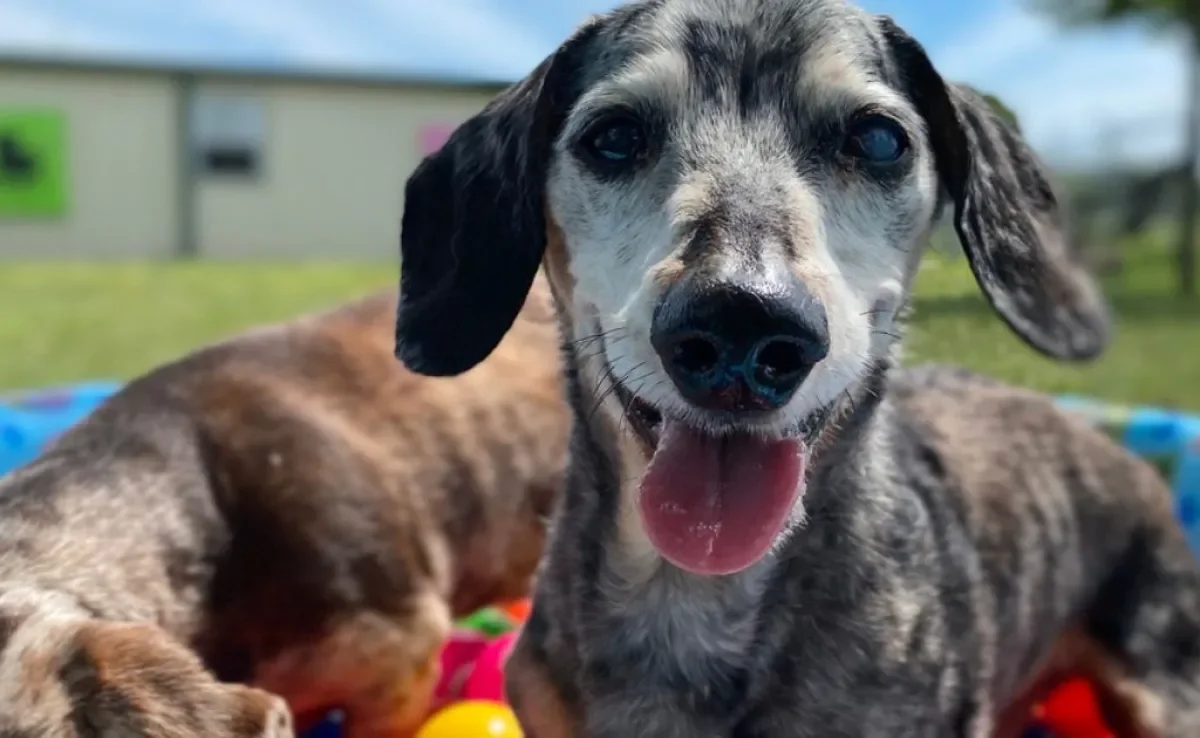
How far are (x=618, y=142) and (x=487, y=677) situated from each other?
1975 millimetres

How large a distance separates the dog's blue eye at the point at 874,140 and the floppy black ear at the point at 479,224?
20.4 inches

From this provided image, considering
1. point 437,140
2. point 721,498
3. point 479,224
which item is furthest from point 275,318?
point 721,498

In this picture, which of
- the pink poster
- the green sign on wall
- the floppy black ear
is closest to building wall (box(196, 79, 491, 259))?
the green sign on wall

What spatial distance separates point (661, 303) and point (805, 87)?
0.57 m

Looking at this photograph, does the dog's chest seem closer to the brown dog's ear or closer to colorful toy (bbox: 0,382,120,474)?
the brown dog's ear

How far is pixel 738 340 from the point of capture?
1636 millimetres

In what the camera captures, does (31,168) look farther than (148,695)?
Yes

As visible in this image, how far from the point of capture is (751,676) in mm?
2213

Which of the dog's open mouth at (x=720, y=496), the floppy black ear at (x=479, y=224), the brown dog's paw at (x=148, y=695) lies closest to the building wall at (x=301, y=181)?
the floppy black ear at (x=479, y=224)

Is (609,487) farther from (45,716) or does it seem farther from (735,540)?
(45,716)

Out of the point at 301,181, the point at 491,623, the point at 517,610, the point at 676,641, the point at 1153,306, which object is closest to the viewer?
the point at 676,641

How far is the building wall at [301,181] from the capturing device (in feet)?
53.8

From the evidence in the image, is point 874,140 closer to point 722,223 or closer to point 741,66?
point 741,66

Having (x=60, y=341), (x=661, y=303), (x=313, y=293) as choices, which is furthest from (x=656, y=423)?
(x=313, y=293)
